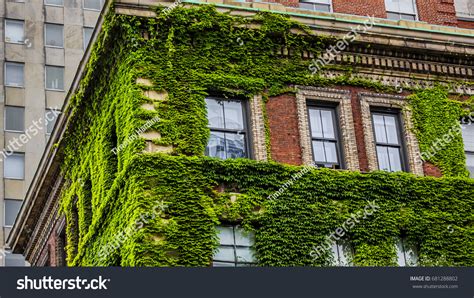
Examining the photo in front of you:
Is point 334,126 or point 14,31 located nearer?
point 334,126

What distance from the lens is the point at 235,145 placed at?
3606 cm

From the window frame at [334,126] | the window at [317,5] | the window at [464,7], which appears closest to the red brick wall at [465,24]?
the window at [464,7]

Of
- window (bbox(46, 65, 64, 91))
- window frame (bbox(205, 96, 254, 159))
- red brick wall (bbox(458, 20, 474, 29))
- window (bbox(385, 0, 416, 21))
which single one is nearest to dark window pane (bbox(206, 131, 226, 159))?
window frame (bbox(205, 96, 254, 159))

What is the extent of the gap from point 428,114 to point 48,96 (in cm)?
4821

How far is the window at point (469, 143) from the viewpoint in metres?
38.5

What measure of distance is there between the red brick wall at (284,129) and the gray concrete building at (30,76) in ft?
148

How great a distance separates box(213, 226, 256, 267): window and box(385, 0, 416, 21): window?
11.0 meters

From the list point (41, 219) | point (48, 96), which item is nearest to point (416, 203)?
point (41, 219)

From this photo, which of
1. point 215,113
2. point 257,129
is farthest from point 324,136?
point 215,113

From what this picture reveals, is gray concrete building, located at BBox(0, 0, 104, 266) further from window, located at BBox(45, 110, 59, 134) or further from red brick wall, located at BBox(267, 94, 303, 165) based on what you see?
red brick wall, located at BBox(267, 94, 303, 165)

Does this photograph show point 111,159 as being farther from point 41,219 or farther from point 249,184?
point 41,219

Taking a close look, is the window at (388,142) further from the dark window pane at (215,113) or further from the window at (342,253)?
the dark window pane at (215,113)

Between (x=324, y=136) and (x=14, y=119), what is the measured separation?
156 ft

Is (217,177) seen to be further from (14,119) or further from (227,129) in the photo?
(14,119)
